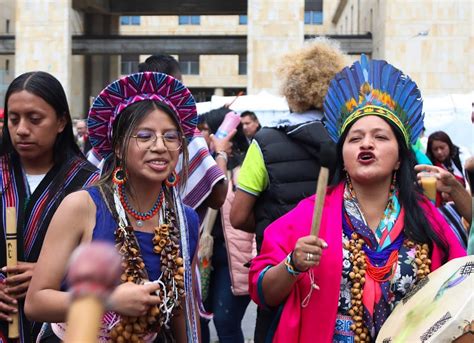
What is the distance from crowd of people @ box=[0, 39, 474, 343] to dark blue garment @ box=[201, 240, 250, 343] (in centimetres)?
244

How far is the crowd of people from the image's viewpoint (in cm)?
270

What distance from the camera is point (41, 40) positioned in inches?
1403

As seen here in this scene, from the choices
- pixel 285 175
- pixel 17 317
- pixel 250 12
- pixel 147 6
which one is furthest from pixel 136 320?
pixel 147 6

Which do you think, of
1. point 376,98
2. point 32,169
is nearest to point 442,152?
point 376,98

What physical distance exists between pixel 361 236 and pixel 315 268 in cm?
22

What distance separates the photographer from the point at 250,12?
3441 centimetres

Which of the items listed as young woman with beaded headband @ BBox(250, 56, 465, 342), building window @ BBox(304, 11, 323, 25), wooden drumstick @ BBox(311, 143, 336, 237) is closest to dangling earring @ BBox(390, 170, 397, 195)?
young woman with beaded headband @ BBox(250, 56, 465, 342)

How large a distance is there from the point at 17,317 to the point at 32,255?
26 cm

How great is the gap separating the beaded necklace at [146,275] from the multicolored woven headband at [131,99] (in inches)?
11.8

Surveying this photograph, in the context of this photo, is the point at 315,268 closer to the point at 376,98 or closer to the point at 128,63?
the point at 376,98

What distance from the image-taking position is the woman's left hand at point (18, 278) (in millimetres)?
3242

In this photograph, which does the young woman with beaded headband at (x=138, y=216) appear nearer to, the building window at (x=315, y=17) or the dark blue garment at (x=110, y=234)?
the dark blue garment at (x=110, y=234)

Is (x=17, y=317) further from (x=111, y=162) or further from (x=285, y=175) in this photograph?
(x=285, y=175)

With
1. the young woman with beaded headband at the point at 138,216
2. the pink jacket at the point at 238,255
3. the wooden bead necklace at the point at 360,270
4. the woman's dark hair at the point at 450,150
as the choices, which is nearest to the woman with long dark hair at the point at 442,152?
the woman's dark hair at the point at 450,150
